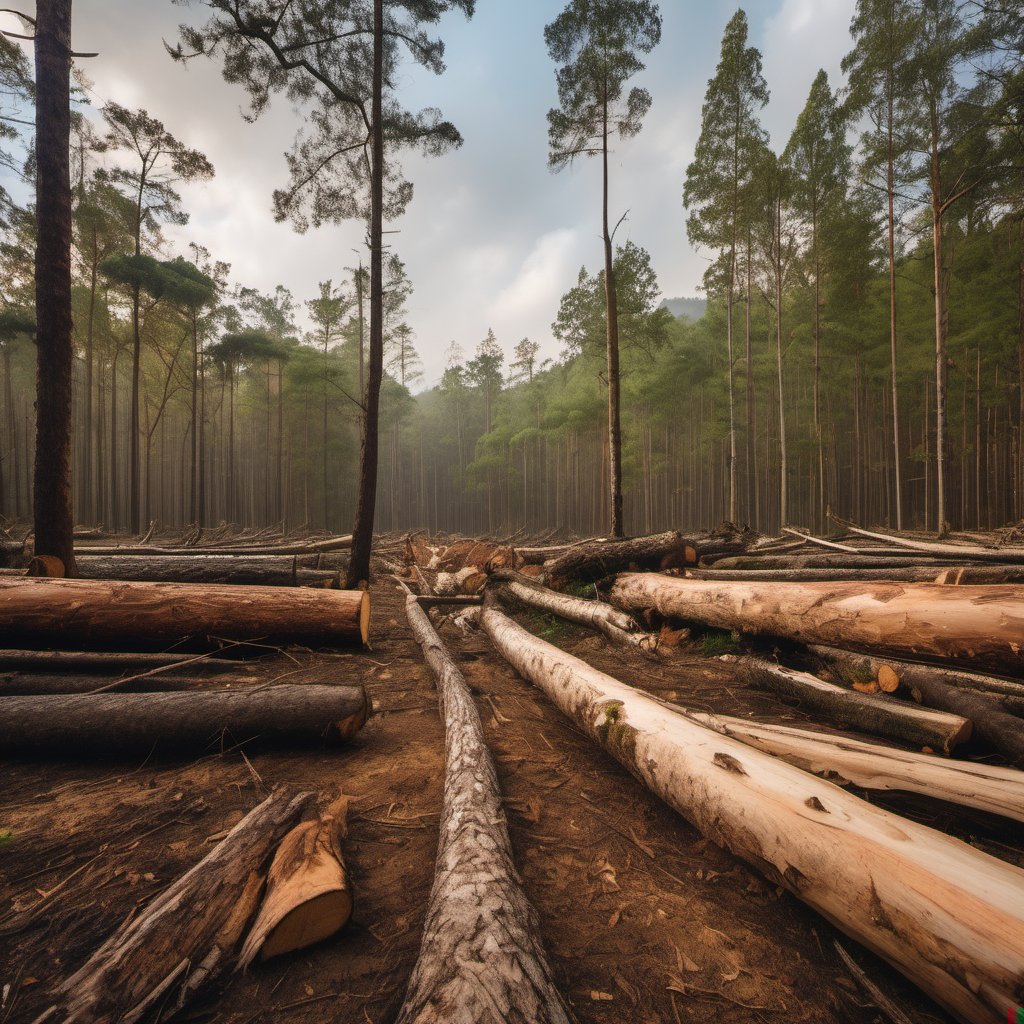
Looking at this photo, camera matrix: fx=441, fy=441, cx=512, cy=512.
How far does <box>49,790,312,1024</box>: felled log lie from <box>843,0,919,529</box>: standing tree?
64.7 ft

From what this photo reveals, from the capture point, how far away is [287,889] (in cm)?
148

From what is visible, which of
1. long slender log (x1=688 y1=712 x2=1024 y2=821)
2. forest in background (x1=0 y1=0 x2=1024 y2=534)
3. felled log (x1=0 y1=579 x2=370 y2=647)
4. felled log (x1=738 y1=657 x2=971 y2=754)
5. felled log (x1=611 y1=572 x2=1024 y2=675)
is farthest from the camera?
forest in background (x1=0 y1=0 x2=1024 y2=534)

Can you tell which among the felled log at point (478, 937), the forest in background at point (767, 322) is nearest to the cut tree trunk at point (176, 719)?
the felled log at point (478, 937)

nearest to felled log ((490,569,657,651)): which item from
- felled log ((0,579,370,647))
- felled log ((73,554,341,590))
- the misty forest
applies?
the misty forest

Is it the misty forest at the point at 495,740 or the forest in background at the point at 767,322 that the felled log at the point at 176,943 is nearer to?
the misty forest at the point at 495,740

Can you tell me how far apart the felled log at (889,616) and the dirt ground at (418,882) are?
143 centimetres

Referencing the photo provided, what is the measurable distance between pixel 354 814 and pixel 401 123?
1067 centimetres

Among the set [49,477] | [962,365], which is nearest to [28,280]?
[49,477]

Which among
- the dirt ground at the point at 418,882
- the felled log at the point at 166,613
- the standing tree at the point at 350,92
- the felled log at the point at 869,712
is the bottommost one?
the dirt ground at the point at 418,882

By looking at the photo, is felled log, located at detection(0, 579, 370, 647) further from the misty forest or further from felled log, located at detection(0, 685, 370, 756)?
felled log, located at detection(0, 685, 370, 756)

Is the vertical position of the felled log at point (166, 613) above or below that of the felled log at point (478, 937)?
above

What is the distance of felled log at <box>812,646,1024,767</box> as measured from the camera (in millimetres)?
2334

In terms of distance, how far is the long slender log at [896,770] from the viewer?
1.84 meters

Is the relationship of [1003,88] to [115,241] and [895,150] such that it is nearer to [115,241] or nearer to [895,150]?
[895,150]
